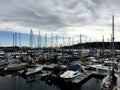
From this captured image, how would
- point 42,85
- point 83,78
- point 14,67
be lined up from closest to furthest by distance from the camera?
point 42,85
point 83,78
point 14,67

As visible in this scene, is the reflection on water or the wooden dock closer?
Answer: the reflection on water

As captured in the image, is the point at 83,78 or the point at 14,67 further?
the point at 14,67

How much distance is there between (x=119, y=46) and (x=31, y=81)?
252 ft

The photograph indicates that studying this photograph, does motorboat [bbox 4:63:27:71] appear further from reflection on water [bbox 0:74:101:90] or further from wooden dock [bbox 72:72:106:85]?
wooden dock [bbox 72:72:106:85]

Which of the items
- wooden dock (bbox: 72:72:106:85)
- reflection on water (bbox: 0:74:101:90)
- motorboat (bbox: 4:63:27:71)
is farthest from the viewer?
motorboat (bbox: 4:63:27:71)

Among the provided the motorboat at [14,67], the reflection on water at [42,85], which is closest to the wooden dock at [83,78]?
the reflection on water at [42,85]

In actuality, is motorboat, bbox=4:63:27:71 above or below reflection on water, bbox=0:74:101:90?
above

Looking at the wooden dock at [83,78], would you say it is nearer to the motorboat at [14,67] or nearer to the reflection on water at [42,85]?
the reflection on water at [42,85]

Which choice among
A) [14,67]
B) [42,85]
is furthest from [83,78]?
[14,67]

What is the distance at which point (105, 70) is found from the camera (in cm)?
2981

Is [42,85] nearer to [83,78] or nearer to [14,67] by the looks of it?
[83,78]

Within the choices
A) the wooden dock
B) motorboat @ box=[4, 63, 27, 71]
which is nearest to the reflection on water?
the wooden dock

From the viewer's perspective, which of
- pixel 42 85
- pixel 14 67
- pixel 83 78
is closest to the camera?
pixel 42 85

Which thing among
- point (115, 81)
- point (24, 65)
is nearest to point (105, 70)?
point (115, 81)
